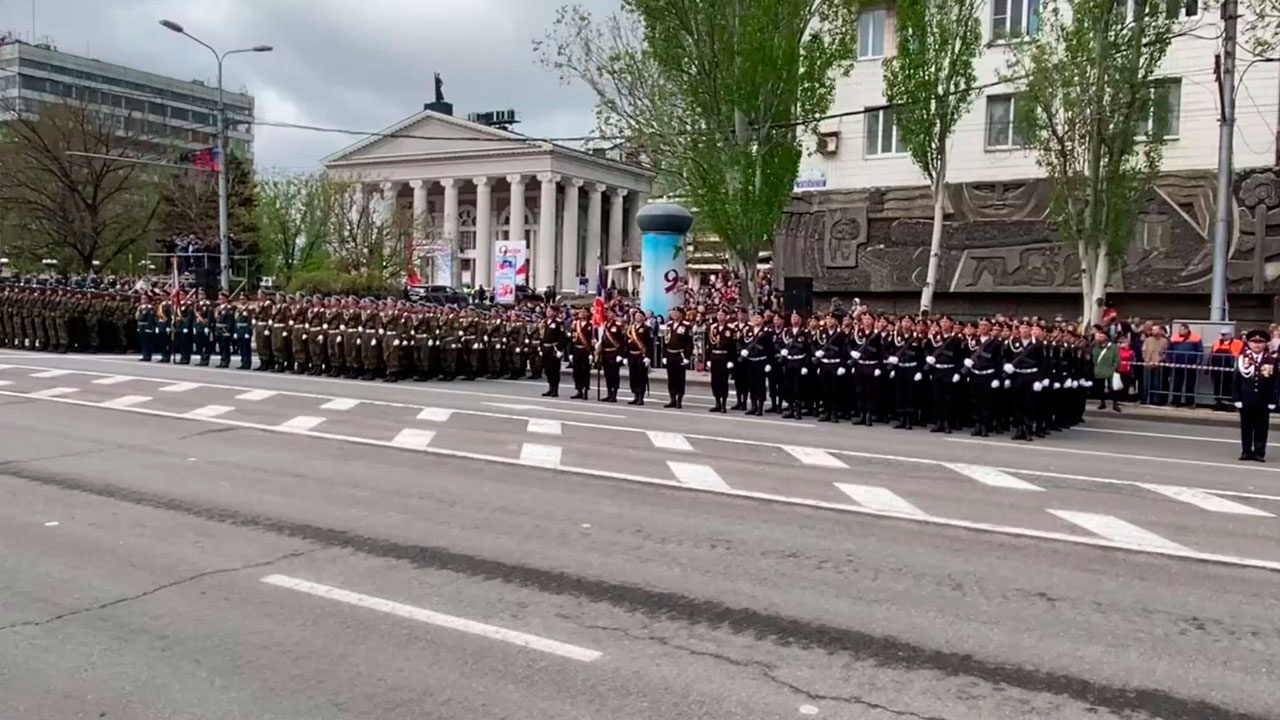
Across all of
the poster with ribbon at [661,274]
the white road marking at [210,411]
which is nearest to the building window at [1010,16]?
the poster with ribbon at [661,274]

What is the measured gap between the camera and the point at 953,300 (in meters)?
32.0

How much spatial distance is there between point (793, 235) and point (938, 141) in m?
→ 9.26

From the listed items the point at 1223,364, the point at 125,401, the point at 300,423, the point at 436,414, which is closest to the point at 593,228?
the point at 1223,364

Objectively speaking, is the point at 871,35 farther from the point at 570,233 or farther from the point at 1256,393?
the point at 570,233

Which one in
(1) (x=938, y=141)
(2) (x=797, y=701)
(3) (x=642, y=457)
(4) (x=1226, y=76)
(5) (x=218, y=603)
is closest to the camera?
(2) (x=797, y=701)

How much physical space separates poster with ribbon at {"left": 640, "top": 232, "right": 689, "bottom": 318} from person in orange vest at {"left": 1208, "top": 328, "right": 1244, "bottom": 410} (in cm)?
1331

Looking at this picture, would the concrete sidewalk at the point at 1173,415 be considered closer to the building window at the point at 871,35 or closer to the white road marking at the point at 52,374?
the building window at the point at 871,35

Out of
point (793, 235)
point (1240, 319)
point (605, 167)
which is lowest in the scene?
point (1240, 319)

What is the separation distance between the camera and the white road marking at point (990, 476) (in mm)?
10606

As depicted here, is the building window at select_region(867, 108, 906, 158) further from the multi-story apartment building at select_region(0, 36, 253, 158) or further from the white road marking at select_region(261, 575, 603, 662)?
the multi-story apartment building at select_region(0, 36, 253, 158)

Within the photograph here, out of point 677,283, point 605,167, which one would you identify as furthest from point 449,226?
point 677,283

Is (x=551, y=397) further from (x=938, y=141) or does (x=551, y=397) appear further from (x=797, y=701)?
(x=797, y=701)

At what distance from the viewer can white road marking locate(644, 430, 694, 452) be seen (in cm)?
1282

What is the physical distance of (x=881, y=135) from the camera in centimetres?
3394
